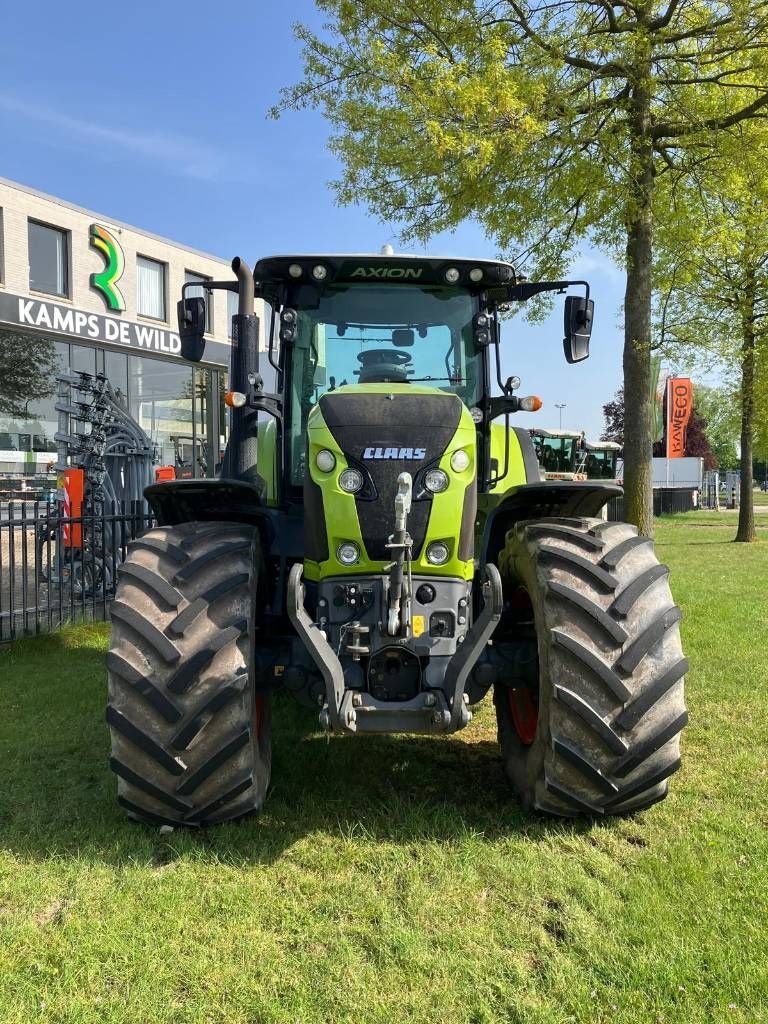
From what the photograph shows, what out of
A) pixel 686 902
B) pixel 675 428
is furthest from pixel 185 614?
pixel 675 428

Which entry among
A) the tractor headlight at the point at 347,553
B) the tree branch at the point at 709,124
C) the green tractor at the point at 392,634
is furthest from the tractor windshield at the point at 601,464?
the tractor headlight at the point at 347,553

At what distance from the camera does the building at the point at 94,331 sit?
588 inches

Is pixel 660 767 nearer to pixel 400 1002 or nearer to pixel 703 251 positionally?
pixel 400 1002

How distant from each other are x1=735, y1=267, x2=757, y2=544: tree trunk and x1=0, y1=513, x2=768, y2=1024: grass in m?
11.0

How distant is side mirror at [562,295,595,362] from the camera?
14.3 ft

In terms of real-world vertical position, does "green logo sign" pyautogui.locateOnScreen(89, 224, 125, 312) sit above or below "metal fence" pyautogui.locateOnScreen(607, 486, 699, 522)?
above

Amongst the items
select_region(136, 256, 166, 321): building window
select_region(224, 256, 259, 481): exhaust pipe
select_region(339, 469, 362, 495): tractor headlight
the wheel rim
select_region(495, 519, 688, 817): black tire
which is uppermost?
select_region(136, 256, 166, 321): building window

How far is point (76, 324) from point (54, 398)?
5.44 meters

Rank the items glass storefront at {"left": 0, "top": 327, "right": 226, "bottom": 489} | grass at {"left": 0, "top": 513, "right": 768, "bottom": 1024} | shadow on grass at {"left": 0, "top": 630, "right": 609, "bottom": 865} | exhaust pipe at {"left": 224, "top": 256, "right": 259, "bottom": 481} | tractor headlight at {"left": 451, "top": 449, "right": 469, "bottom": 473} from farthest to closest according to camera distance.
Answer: glass storefront at {"left": 0, "top": 327, "right": 226, "bottom": 489} → exhaust pipe at {"left": 224, "top": 256, "right": 259, "bottom": 481} → tractor headlight at {"left": 451, "top": 449, "right": 469, "bottom": 473} → shadow on grass at {"left": 0, "top": 630, "right": 609, "bottom": 865} → grass at {"left": 0, "top": 513, "right": 768, "bottom": 1024}

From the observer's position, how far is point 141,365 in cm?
1841

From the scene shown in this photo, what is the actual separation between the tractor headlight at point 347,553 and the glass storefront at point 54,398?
15.0 meters

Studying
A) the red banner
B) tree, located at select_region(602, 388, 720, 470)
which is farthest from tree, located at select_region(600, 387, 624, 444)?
the red banner

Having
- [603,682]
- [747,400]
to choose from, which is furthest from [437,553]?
[747,400]

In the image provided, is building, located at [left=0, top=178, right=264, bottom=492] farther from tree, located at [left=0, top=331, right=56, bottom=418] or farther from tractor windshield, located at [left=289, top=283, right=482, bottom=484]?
tractor windshield, located at [left=289, top=283, right=482, bottom=484]
